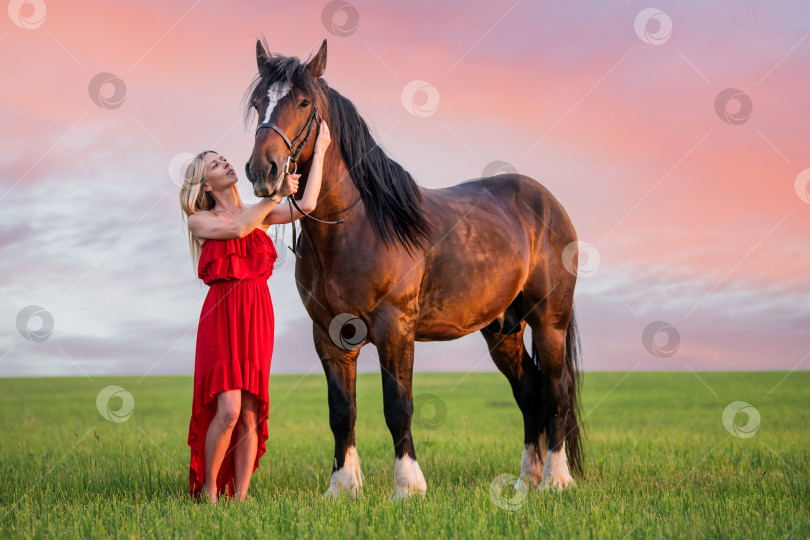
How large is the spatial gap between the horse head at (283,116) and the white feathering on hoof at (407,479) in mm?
2244

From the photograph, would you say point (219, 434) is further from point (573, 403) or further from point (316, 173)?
point (573, 403)

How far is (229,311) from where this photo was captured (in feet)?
16.9

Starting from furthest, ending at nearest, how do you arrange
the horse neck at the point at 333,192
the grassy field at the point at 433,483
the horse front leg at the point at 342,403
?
the horse front leg at the point at 342,403
the horse neck at the point at 333,192
the grassy field at the point at 433,483

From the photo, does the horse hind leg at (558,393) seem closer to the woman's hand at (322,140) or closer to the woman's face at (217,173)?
the woman's hand at (322,140)

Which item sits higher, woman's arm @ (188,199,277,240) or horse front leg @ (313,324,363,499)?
woman's arm @ (188,199,277,240)

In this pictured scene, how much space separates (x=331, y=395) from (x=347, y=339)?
56cm

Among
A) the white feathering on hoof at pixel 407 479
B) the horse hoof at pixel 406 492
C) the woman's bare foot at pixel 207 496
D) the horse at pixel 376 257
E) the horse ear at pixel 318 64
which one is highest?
the horse ear at pixel 318 64

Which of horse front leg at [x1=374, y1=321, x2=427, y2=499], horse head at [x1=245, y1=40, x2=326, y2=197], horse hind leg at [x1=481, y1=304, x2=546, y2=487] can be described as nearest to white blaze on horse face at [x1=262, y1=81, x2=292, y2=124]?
horse head at [x1=245, y1=40, x2=326, y2=197]

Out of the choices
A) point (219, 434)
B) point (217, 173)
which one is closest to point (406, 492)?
point (219, 434)

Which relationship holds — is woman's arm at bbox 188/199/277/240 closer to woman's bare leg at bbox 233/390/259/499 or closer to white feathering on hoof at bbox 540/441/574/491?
woman's bare leg at bbox 233/390/259/499

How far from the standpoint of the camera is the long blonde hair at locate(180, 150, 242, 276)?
5.25m

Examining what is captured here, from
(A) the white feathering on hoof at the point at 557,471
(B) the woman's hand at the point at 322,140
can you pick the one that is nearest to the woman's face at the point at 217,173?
(B) the woman's hand at the point at 322,140

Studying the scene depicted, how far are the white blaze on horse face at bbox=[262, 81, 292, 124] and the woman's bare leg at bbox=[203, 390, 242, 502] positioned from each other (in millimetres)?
2067

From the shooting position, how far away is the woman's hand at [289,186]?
4746 millimetres
